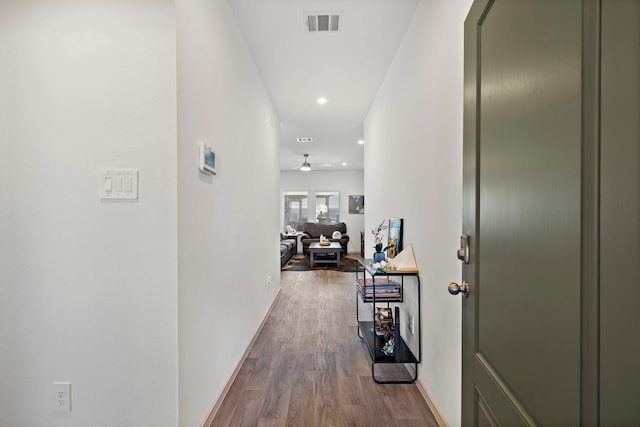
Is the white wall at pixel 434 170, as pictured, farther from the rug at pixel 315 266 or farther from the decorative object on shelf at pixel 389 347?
the rug at pixel 315 266

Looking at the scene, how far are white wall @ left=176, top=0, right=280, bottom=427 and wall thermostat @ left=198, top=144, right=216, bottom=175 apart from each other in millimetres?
40

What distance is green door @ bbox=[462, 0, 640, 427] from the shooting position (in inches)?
18.8

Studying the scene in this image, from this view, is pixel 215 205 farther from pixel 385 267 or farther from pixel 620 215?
pixel 620 215

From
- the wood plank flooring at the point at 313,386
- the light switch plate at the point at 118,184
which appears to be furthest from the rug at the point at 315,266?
the light switch plate at the point at 118,184

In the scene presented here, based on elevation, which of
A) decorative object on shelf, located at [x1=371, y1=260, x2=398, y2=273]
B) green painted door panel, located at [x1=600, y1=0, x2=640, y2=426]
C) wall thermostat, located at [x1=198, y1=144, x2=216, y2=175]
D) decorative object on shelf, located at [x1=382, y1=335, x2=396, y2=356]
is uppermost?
wall thermostat, located at [x1=198, y1=144, x2=216, y2=175]

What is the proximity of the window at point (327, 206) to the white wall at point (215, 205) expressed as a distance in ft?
22.2

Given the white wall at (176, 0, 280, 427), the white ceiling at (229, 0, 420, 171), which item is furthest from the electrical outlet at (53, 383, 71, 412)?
the white ceiling at (229, 0, 420, 171)

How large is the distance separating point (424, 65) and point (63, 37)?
6.47 ft

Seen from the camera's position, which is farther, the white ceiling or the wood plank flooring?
the white ceiling

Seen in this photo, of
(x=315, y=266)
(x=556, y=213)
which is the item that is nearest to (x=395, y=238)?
(x=556, y=213)

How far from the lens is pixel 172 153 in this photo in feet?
4.40

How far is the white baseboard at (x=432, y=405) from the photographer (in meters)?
1.70

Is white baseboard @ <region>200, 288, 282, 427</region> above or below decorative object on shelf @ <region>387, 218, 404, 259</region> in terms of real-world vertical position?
below

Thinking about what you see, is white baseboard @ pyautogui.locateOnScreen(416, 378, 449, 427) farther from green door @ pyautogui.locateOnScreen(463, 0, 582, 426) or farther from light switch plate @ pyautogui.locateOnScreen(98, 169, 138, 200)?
light switch plate @ pyautogui.locateOnScreen(98, 169, 138, 200)
